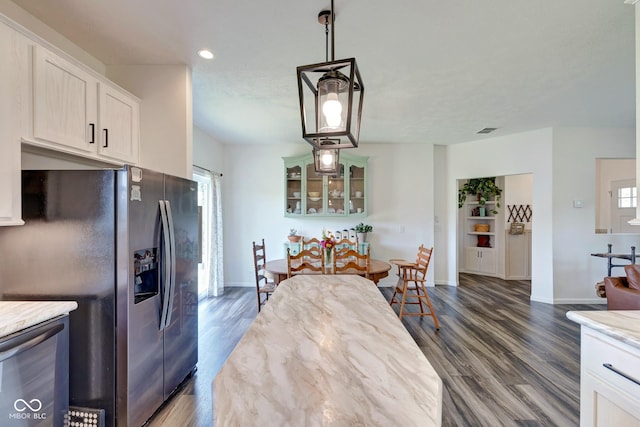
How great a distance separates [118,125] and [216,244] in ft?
8.63

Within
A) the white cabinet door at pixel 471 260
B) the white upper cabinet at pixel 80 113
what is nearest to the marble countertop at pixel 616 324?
the white upper cabinet at pixel 80 113

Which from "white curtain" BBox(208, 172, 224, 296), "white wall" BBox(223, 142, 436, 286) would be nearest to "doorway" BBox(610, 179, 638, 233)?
"white wall" BBox(223, 142, 436, 286)

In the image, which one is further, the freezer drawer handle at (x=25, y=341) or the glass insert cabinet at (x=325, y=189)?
the glass insert cabinet at (x=325, y=189)

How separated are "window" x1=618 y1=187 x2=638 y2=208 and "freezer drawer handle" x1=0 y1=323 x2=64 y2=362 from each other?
26.4ft

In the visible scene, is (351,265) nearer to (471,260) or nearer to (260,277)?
(260,277)

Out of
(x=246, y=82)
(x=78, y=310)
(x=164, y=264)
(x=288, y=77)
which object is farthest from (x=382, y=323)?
(x=246, y=82)

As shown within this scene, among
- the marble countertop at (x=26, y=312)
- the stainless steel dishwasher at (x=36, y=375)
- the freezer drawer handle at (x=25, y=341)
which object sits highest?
the marble countertop at (x=26, y=312)

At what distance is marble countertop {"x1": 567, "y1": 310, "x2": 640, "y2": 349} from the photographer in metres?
0.98

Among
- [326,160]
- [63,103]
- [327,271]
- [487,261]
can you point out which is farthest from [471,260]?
[63,103]

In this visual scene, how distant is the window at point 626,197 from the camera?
16.7 feet

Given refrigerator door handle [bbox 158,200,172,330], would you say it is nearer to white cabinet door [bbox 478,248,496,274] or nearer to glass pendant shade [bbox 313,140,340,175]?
glass pendant shade [bbox 313,140,340,175]

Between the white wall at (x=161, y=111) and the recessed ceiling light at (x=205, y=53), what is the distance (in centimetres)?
27

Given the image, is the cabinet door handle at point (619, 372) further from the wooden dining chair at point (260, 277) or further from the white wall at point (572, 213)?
the white wall at point (572, 213)

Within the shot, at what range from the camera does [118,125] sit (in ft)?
6.84
